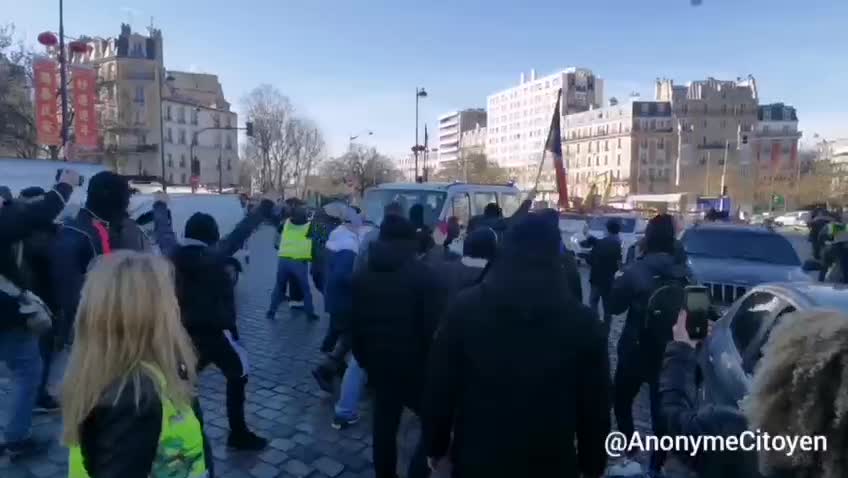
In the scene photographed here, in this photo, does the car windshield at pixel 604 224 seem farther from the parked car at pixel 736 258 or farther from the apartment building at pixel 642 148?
the apartment building at pixel 642 148

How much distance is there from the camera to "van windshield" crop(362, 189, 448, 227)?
11.5 metres

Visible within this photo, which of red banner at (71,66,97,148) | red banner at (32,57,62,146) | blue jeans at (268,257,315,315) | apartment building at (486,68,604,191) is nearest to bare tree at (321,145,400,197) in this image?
red banner at (71,66,97,148)

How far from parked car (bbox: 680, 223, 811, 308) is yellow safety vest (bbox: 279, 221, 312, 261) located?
5.69m

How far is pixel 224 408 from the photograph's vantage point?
5.74 meters

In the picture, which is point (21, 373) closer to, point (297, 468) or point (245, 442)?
point (245, 442)

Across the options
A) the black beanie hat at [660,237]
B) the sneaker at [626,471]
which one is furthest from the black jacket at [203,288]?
the black beanie hat at [660,237]

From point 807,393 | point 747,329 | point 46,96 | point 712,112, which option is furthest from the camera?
point 712,112

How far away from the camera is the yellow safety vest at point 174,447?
2029 millimetres

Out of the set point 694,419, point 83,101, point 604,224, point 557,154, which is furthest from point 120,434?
point 83,101

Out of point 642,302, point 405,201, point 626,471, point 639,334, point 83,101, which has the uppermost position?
point 83,101

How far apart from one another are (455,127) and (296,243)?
6866 inches

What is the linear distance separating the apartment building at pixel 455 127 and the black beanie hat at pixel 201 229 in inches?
6643

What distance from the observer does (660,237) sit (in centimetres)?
489

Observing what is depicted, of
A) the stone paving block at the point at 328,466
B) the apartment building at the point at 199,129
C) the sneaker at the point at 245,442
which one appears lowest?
the stone paving block at the point at 328,466
